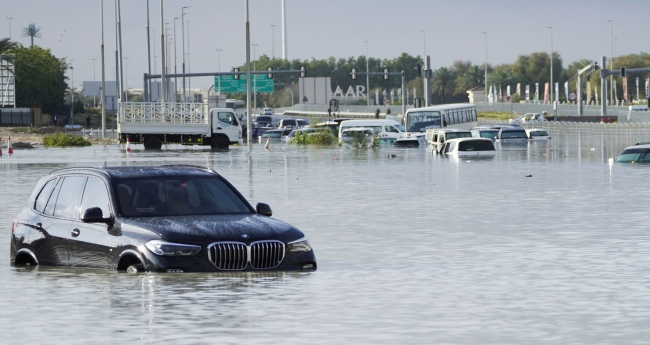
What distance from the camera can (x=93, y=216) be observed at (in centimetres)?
1409

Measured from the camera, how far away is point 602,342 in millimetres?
10297

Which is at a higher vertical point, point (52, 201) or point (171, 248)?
point (52, 201)

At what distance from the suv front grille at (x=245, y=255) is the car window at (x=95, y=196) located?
4.45 feet

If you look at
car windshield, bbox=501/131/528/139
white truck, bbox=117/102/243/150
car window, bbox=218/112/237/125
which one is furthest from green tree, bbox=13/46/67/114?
car windshield, bbox=501/131/528/139

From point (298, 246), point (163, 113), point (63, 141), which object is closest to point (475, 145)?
point (163, 113)

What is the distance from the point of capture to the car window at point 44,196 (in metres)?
15.5

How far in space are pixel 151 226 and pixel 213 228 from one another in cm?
62

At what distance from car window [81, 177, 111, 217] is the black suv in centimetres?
1

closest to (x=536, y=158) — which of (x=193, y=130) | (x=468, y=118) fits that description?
(x=193, y=130)

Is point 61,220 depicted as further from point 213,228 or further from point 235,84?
point 235,84

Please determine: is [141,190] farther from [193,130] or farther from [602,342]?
[193,130]

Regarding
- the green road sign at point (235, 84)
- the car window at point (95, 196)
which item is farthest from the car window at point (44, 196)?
the green road sign at point (235, 84)

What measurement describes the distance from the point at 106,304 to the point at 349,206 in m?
15.2

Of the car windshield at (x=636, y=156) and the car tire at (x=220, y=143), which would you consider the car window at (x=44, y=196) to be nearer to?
the car windshield at (x=636, y=156)
